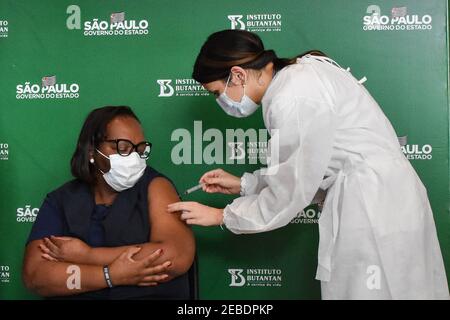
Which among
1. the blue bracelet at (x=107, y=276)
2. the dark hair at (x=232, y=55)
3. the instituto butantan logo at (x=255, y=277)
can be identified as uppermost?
the dark hair at (x=232, y=55)

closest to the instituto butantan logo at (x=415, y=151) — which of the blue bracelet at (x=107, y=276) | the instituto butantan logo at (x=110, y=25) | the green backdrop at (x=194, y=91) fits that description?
the green backdrop at (x=194, y=91)

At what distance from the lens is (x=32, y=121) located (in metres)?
2.37

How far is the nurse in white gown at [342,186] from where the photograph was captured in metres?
1.51

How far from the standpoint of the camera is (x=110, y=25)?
233 centimetres

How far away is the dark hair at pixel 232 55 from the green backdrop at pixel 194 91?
0.64 m

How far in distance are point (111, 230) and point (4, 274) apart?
92 centimetres

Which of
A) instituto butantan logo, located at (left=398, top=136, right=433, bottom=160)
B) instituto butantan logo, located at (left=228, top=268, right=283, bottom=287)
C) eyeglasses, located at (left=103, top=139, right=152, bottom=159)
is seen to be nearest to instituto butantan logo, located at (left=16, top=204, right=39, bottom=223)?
eyeglasses, located at (left=103, top=139, right=152, bottom=159)

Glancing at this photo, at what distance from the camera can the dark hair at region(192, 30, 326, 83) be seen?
1.62 metres

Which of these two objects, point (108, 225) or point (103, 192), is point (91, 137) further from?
point (108, 225)

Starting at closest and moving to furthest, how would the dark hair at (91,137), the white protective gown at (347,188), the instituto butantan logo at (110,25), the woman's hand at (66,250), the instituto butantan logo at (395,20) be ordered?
the white protective gown at (347,188)
the woman's hand at (66,250)
the dark hair at (91,137)
the instituto butantan logo at (395,20)
the instituto butantan logo at (110,25)

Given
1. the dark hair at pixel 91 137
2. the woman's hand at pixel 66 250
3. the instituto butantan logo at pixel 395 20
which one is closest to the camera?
the woman's hand at pixel 66 250

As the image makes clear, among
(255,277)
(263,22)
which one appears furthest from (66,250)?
(263,22)

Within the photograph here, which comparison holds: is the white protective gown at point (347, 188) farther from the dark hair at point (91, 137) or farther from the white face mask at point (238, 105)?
the dark hair at point (91, 137)

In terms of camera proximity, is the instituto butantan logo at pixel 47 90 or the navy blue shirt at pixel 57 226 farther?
the instituto butantan logo at pixel 47 90
